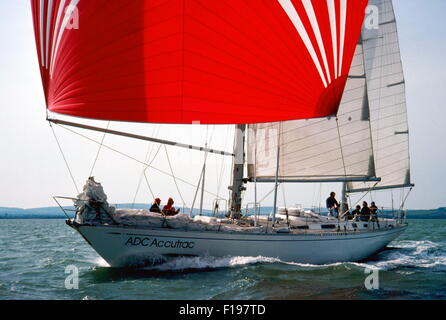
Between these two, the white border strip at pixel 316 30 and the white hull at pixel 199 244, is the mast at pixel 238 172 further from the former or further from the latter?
the white border strip at pixel 316 30

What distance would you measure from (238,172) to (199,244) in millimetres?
3470

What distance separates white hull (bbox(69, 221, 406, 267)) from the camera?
10625mm

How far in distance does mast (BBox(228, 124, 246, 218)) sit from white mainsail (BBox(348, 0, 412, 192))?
7561 millimetres

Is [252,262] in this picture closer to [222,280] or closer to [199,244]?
[199,244]

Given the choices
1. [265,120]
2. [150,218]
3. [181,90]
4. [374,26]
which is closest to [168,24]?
[181,90]

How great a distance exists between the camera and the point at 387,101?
19250 millimetres

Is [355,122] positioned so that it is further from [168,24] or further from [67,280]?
[67,280]

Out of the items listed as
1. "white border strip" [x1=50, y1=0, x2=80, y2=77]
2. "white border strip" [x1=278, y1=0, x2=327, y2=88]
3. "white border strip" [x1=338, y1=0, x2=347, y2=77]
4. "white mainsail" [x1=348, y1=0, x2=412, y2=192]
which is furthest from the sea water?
"white mainsail" [x1=348, y1=0, x2=412, y2=192]

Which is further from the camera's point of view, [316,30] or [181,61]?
[316,30]

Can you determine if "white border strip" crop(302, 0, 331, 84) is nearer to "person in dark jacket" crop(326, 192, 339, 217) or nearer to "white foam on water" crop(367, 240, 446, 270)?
"white foam on water" crop(367, 240, 446, 270)

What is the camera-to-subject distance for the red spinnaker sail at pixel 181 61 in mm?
9469

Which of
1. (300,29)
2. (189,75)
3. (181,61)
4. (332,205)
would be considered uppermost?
(300,29)

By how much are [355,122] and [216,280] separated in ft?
28.9

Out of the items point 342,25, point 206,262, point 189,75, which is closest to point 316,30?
point 342,25
